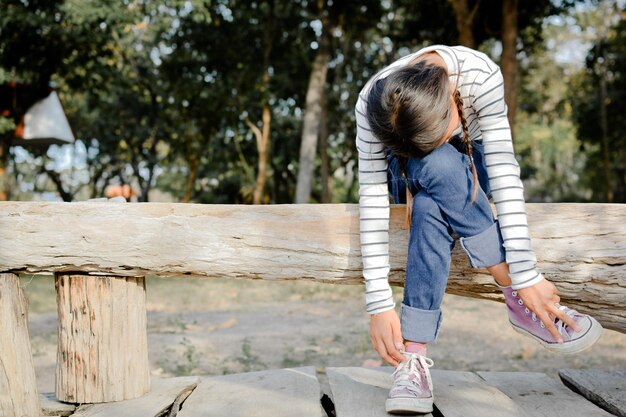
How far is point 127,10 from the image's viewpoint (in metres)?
11.0

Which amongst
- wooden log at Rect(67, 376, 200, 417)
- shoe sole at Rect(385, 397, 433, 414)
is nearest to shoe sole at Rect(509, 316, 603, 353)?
shoe sole at Rect(385, 397, 433, 414)

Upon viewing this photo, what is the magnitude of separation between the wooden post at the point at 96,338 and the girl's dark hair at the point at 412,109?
3.76ft

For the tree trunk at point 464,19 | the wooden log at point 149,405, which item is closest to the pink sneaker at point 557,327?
the wooden log at point 149,405

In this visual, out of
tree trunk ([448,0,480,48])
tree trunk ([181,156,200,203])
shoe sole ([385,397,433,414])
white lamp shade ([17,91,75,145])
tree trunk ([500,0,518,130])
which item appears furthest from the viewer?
tree trunk ([181,156,200,203])

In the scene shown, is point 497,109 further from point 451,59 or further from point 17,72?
point 17,72

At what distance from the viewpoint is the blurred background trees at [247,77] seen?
11.7m

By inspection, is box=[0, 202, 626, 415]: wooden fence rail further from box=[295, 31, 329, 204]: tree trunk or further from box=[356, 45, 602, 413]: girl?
box=[295, 31, 329, 204]: tree trunk

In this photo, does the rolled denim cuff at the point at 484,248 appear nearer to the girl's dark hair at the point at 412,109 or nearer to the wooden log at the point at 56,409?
the girl's dark hair at the point at 412,109

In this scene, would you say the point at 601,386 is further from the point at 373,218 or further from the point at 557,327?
the point at 373,218

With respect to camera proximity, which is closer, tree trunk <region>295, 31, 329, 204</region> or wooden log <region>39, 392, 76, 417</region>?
wooden log <region>39, 392, 76, 417</region>

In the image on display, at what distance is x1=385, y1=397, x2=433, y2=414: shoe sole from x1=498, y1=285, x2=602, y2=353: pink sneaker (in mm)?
422

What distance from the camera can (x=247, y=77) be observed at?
55.2 feet

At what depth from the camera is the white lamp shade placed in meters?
11.4

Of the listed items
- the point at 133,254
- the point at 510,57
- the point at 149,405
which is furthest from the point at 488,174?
the point at 510,57
